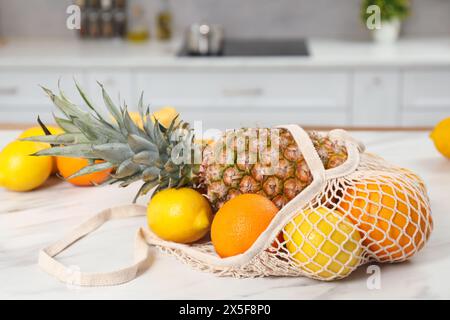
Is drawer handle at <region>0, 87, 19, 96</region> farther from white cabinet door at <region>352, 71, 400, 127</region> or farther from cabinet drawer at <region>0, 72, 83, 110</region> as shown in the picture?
white cabinet door at <region>352, 71, 400, 127</region>

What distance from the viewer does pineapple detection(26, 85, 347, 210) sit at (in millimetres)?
994

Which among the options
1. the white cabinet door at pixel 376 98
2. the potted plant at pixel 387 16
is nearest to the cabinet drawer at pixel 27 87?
the white cabinet door at pixel 376 98

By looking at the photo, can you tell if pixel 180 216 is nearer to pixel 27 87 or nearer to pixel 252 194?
pixel 252 194

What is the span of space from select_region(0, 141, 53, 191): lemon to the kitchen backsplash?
2.16 metres

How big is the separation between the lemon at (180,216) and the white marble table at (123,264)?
0.04m

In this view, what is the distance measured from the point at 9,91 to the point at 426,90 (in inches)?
63.8

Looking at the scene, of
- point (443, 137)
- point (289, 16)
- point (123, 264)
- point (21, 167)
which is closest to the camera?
point (123, 264)

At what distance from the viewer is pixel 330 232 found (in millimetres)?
874

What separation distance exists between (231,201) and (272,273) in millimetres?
110

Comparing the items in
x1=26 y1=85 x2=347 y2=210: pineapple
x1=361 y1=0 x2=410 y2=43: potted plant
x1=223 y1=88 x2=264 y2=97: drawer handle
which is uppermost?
x1=361 y1=0 x2=410 y2=43: potted plant

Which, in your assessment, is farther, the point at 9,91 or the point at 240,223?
the point at 9,91

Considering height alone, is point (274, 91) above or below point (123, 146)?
below

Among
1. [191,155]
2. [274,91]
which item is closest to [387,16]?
[274,91]

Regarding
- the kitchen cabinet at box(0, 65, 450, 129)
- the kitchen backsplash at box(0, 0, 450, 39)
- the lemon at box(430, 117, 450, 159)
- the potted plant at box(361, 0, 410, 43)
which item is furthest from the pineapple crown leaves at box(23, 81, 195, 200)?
the kitchen backsplash at box(0, 0, 450, 39)
